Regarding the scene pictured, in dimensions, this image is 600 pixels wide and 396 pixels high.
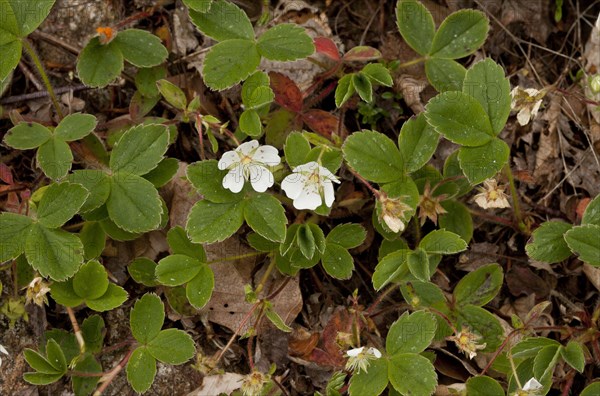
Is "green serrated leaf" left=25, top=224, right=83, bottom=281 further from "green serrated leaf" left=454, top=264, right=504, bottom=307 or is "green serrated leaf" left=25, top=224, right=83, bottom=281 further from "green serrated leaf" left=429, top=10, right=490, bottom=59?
"green serrated leaf" left=429, top=10, right=490, bottom=59

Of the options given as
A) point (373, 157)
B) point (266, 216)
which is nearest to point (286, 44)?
point (373, 157)

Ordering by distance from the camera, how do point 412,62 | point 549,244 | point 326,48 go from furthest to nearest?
point 412,62, point 326,48, point 549,244

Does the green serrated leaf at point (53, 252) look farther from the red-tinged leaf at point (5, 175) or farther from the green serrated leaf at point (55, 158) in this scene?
the red-tinged leaf at point (5, 175)

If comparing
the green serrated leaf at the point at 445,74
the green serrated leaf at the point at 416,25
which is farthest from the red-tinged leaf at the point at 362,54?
the green serrated leaf at the point at 445,74

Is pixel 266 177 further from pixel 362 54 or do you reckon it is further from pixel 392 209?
pixel 362 54

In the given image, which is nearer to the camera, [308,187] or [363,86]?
[308,187]

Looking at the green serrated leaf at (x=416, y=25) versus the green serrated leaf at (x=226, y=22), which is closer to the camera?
the green serrated leaf at (x=226, y=22)

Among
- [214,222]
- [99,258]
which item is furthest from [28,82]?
[214,222]
